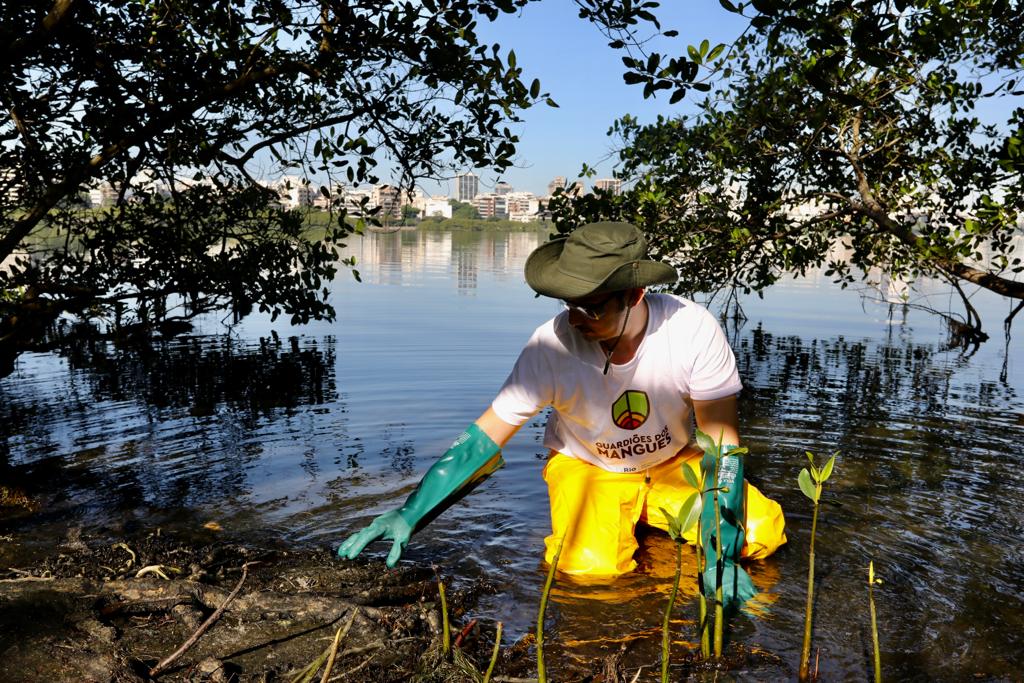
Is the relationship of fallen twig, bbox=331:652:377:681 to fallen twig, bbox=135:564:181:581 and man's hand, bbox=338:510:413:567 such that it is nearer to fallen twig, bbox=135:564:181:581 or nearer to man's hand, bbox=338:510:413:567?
man's hand, bbox=338:510:413:567

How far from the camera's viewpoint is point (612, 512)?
449cm

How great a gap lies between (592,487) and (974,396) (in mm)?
7680

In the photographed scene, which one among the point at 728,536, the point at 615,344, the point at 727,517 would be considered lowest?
the point at 728,536

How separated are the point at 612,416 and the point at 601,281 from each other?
1019mm

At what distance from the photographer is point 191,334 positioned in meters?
14.6

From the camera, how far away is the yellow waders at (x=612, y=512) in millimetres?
4480

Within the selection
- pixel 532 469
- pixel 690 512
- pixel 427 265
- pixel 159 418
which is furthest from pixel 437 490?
pixel 427 265

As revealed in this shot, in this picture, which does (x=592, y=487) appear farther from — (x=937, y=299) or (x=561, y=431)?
(x=937, y=299)

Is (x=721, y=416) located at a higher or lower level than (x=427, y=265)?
lower

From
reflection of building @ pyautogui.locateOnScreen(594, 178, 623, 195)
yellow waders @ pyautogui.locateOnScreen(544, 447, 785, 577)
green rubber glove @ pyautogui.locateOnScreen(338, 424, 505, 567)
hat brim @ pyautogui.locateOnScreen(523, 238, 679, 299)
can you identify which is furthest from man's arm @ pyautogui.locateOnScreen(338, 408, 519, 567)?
reflection of building @ pyautogui.locateOnScreen(594, 178, 623, 195)

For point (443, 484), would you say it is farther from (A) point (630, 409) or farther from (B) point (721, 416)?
(B) point (721, 416)

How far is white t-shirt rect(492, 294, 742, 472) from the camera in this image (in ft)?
13.2

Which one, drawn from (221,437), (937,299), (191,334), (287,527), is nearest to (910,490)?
(287,527)

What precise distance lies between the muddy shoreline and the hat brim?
147cm
